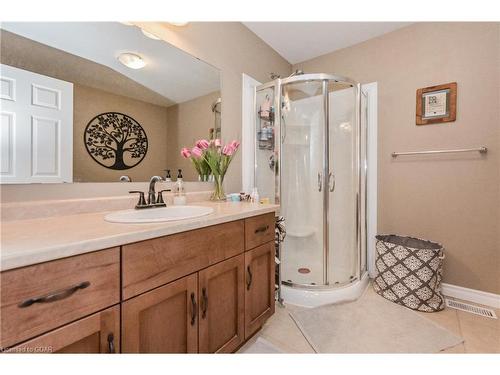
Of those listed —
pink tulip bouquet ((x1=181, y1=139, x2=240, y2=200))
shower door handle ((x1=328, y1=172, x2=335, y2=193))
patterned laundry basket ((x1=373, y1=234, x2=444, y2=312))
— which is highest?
pink tulip bouquet ((x1=181, y1=139, x2=240, y2=200))

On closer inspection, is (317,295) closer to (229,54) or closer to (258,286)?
(258,286)

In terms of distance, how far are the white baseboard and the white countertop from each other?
6.83 feet

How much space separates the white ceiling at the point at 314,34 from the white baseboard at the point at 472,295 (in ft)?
7.52

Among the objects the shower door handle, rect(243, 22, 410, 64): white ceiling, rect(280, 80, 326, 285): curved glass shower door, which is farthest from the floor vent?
rect(243, 22, 410, 64): white ceiling

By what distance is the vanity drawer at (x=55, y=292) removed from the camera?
543 millimetres

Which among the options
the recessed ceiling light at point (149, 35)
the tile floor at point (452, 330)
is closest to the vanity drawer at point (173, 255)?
the tile floor at point (452, 330)

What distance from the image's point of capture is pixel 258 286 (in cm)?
133

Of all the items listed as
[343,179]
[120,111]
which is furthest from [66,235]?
[343,179]

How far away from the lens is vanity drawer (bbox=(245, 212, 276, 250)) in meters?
1.24

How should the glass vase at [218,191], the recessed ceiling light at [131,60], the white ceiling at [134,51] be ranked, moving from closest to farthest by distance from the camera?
1. the white ceiling at [134,51]
2. the recessed ceiling light at [131,60]
3. the glass vase at [218,191]

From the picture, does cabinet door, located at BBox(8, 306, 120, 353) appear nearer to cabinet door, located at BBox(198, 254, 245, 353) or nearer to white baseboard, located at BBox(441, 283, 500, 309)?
cabinet door, located at BBox(198, 254, 245, 353)

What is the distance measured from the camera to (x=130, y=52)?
4.36ft

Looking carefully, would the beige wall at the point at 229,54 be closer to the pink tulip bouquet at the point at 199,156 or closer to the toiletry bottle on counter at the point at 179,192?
the pink tulip bouquet at the point at 199,156
